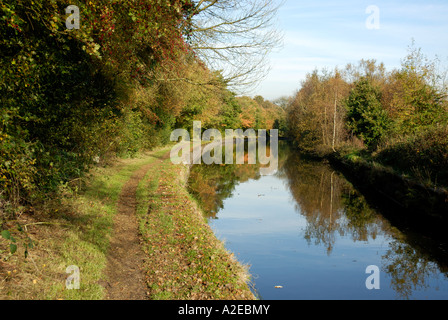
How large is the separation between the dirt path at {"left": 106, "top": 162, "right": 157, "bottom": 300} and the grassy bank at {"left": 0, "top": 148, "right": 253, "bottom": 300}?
0.15 meters

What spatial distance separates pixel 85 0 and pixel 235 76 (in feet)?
17.4

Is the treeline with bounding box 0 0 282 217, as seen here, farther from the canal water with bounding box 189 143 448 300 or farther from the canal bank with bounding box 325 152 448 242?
the canal bank with bounding box 325 152 448 242

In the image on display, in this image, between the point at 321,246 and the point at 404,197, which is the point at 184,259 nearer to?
the point at 321,246

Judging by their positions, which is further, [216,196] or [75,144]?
[216,196]

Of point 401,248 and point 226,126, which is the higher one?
point 226,126

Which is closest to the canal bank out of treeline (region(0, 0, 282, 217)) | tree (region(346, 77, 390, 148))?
tree (region(346, 77, 390, 148))

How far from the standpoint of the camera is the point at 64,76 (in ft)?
23.7

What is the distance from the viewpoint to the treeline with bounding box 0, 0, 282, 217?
17.5 ft

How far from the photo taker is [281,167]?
29.9 m

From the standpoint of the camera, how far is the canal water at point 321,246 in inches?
299

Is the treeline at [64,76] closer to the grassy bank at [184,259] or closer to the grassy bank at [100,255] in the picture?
the grassy bank at [100,255]

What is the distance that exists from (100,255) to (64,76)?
3.83m
